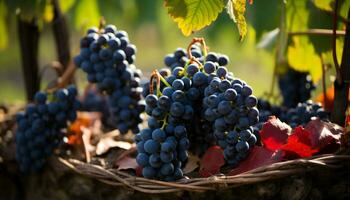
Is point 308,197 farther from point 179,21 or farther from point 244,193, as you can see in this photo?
point 179,21

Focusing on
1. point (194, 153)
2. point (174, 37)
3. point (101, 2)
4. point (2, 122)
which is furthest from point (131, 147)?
point (174, 37)

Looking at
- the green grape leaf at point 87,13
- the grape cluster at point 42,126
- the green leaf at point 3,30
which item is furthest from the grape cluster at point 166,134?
the green leaf at point 3,30

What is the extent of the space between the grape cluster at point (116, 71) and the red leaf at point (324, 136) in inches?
17.5

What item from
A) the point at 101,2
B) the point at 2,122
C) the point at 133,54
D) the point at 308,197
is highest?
the point at 101,2

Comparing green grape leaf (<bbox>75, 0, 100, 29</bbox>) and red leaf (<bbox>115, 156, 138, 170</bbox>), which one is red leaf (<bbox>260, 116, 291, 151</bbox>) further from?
green grape leaf (<bbox>75, 0, 100, 29</bbox>)

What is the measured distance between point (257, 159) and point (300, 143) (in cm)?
9

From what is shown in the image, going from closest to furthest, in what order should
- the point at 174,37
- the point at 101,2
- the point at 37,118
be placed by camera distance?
the point at 37,118 < the point at 101,2 < the point at 174,37

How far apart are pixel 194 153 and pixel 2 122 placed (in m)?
0.71

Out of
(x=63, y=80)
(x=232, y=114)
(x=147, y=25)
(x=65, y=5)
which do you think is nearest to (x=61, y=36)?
(x=65, y=5)

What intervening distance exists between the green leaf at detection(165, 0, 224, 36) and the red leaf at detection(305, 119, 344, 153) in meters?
0.28

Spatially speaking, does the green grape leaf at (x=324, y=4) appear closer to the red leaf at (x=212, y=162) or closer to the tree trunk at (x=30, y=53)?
the red leaf at (x=212, y=162)

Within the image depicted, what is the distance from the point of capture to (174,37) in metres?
5.75

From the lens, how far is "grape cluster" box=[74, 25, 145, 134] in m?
1.32

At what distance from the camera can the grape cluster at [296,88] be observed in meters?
1.58
